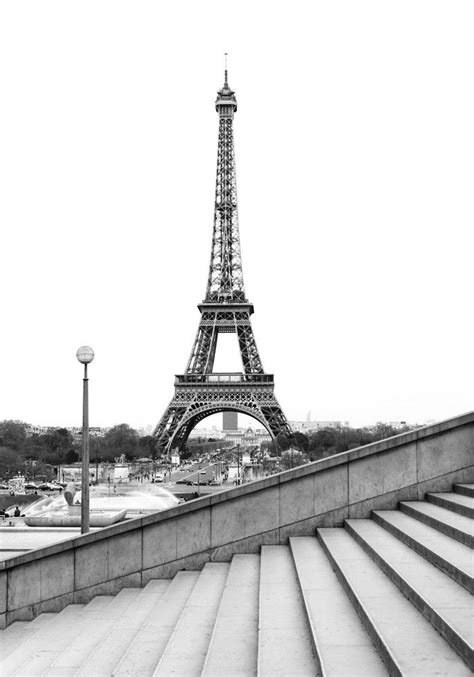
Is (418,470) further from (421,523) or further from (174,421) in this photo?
(174,421)

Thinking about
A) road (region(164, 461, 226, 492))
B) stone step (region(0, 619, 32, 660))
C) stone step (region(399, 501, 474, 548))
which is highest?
stone step (region(399, 501, 474, 548))

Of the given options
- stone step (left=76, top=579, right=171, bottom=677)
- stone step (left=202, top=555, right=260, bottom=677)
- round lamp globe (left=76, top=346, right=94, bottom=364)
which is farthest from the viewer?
round lamp globe (left=76, top=346, right=94, bottom=364)

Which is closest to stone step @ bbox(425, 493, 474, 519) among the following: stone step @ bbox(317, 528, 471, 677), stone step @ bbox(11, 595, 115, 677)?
stone step @ bbox(317, 528, 471, 677)

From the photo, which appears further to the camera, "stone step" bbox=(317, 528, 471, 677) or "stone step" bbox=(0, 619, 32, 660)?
"stone step" bbox=(0, 619, 32, 660)

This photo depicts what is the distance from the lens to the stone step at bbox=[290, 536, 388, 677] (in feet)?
18.7

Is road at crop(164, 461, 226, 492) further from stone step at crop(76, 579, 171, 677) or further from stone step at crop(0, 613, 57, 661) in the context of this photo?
stone step at crop(76, 579, 171, 677)

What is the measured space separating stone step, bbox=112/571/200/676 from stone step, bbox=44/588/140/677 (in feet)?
1.87

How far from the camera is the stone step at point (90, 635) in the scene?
23.9ft

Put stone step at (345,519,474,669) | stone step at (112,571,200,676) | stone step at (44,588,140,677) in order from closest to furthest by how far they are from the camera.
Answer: stone step at (345,519,474,669) < stone step at (112,571,200,676) < stone step at (44,588,140,677)

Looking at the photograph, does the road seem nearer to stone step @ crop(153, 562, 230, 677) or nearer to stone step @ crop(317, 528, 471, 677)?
stone step @ crop(153, 562, 230, 677)

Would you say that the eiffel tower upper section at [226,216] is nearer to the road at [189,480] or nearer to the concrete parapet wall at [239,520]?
the road at [189,480]

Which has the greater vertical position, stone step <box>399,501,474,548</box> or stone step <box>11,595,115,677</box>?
stone step <box>399,501,474,548</box>

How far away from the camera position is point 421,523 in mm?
9844

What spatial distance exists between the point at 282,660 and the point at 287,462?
3030 inches
